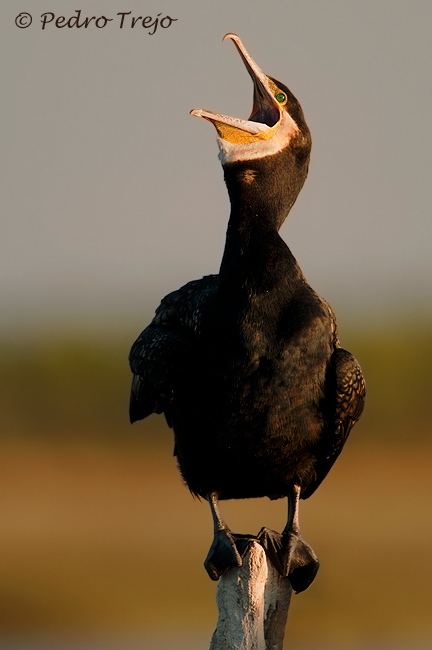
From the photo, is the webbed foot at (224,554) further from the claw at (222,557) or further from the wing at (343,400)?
Answer: the wing at (343,400)

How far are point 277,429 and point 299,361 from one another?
0.46 metres

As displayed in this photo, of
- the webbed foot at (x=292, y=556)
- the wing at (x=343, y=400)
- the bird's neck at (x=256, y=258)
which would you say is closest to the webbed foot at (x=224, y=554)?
the webbed foot at (x=292, y=556)

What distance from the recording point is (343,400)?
725 centimetres

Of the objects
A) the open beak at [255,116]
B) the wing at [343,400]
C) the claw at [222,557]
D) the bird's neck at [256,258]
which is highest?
→ the open beak at [255,116]

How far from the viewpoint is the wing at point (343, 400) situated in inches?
285

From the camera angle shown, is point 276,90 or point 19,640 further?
point 19,640

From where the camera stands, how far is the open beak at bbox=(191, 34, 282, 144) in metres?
7.21

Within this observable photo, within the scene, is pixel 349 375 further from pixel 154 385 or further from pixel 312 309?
pixel 154 385

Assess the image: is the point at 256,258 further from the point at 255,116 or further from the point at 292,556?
the point at 292,556

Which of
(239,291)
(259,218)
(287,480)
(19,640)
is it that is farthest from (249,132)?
(19,640)

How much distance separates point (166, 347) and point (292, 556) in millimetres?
1599

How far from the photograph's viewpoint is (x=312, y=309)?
7.11 metres

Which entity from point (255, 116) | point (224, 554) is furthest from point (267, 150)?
point (224, 554)

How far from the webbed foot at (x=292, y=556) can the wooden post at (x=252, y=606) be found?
76 millimetres
